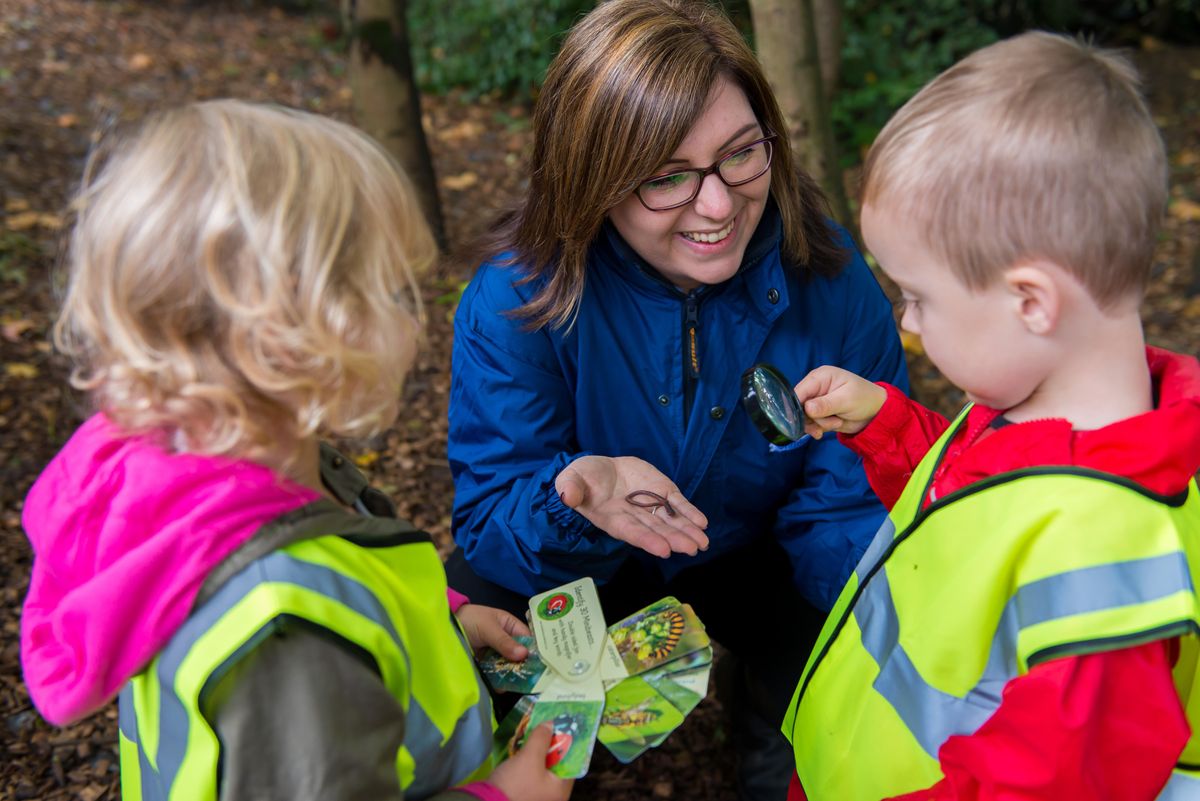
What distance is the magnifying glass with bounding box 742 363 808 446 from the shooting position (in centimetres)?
200

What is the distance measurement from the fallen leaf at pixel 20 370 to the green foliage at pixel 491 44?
4.02 m

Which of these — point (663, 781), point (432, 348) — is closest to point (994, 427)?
point (663, 781)

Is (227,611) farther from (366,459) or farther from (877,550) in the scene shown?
(366,459)

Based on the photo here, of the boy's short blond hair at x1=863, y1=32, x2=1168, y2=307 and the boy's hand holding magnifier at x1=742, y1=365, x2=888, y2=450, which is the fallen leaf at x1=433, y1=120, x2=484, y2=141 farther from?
the boy's short blond hair at x1=863, y1=32, x2=1168, y2=307

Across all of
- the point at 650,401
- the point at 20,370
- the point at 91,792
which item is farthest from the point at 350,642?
the point at 20,370

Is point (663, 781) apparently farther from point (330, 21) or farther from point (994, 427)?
point (330, 21)

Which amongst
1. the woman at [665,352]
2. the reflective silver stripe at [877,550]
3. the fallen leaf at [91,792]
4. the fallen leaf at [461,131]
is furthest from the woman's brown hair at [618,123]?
the fallen leaf at [461,131]

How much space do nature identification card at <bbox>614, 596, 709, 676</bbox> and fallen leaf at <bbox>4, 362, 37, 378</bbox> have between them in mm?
3010

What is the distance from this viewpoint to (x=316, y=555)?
1.38m

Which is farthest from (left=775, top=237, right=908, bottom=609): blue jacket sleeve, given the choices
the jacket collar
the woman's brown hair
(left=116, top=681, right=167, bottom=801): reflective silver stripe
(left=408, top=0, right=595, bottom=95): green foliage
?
(left=408, top=0, right=595, bottom=95): green foliage

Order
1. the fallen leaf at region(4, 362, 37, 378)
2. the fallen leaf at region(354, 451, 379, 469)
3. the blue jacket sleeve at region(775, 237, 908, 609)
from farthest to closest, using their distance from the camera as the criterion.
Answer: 1. the fallen leaf at region(4, 362, 37, 378)
2. the fallen leaf at region(354, 451, 379, 469)
3. the blue jacket sleeve at region(775, 237, 908, 609)

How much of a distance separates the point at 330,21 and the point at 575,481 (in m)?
7.74

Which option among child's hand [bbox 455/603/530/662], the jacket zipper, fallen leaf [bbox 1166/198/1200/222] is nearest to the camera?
child's hand [bbox 455/603/530/662]

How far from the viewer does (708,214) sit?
2.22 m
